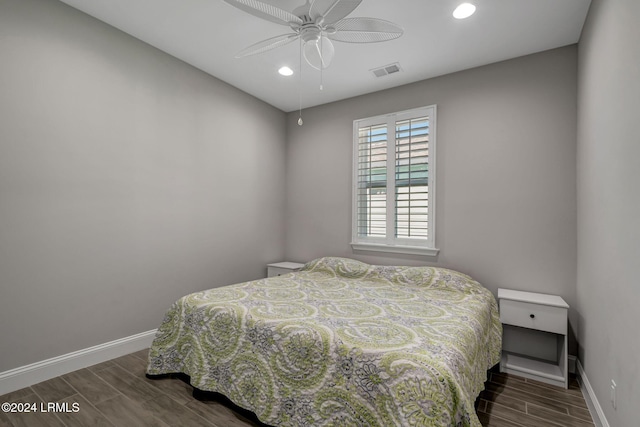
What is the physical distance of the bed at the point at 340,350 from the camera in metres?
1.36

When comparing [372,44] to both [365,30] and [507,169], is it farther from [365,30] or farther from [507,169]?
[507,169]

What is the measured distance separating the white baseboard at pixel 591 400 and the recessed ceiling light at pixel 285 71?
3.60 m

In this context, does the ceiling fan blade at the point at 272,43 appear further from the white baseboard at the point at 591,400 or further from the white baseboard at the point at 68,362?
the white baseboard at the point at 591,400

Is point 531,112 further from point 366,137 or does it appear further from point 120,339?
point 120,339

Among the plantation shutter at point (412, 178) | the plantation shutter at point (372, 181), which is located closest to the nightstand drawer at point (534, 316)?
the plantation shutter at point (412, 178)

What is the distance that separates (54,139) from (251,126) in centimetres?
206

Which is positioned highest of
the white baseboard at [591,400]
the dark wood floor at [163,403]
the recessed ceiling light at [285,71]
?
the recessed ceiling light at [285,71]

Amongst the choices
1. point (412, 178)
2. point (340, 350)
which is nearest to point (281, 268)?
point (412, 178)

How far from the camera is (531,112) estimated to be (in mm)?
2801

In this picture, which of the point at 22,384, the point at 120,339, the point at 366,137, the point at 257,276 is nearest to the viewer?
the point at 22,384

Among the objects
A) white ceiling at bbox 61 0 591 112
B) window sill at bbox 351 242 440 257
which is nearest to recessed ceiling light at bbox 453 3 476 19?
white ceiling at bbox 61 0 591 112

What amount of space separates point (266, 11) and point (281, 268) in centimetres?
291

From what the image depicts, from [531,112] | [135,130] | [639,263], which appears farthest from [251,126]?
[639,263]

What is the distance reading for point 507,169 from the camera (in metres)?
2.91
